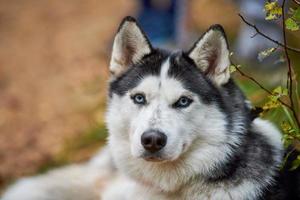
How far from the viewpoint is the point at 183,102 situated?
430 centimetres

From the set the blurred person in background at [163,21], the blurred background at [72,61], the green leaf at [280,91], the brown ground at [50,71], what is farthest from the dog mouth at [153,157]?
the blurred person in background at [163,21]

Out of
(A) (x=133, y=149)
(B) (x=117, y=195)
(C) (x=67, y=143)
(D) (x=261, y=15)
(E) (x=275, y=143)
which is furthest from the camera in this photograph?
(D) (x=261, y=15)

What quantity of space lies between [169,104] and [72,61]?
7269 millimetres

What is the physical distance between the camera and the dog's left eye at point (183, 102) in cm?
428

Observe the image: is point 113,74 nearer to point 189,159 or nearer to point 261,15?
point 189,159

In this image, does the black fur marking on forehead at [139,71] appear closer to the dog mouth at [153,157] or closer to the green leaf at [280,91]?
the dog mouth at [153,157]

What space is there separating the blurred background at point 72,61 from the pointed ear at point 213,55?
102cm

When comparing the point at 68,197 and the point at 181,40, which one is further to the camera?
the point at 181,40

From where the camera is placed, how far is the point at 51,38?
498 inches

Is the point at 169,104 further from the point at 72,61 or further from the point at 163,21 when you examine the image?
the point at 72,61

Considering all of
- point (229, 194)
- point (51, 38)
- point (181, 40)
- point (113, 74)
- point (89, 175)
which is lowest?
point (229, 194)

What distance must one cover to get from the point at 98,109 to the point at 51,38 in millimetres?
4726

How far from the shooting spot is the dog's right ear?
4492mm

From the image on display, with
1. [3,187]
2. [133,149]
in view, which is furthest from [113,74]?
[3,187]
